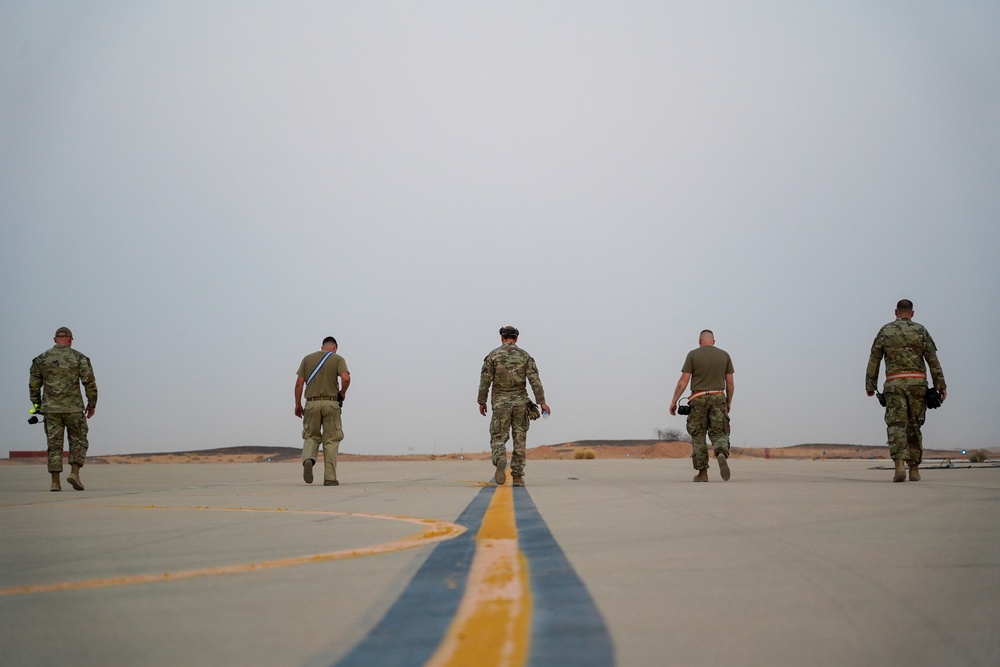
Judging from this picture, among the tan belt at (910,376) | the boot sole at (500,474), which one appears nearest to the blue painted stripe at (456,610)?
the boot sole at (500,474)

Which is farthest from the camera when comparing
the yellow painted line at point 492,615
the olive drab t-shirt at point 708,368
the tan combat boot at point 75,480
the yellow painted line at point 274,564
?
the olive drab t-shirt at point 708,368

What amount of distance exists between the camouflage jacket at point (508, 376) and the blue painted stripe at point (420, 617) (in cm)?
835

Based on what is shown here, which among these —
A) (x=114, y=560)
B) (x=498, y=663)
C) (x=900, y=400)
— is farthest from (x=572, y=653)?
(x=900, y=400)

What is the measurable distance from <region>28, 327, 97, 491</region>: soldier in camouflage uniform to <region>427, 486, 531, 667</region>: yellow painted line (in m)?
10.4

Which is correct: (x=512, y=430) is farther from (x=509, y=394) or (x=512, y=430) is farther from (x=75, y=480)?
(x=75, y=480)

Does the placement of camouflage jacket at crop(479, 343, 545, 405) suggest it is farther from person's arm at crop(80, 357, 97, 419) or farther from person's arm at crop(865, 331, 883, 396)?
person's arm at crop(80, 357, 97, 419)

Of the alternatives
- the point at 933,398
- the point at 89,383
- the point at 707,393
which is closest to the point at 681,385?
the point at 707,393

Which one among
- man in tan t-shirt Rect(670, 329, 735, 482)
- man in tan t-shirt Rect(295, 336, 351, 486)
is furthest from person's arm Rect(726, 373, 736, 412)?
man in tan t-shirt Rect(295, 336, 351, 486)

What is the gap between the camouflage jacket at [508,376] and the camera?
44.1ft

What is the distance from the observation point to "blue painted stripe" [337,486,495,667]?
8.70 ft

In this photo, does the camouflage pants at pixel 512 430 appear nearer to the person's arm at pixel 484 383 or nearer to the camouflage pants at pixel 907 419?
the person's arm at pixel 484 383

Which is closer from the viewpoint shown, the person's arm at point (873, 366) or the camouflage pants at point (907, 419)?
the camouflage pants at point (907, 419)

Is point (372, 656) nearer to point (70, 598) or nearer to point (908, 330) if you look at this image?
point (70, 598)

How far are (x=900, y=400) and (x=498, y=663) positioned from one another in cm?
1125
